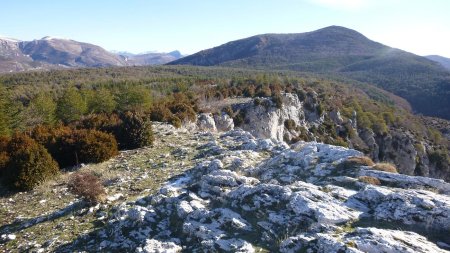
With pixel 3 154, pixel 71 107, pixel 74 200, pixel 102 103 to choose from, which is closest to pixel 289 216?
pixel 74 200

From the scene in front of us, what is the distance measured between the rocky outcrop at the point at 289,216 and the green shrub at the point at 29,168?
512cm

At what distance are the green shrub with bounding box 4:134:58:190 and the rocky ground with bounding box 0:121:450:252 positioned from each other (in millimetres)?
540

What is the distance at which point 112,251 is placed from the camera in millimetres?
8633

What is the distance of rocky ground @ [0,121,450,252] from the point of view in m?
7.76

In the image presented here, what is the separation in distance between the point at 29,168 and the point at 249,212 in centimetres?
960

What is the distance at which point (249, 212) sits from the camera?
369 inches

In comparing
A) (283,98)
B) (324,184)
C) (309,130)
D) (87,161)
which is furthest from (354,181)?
(309,130)

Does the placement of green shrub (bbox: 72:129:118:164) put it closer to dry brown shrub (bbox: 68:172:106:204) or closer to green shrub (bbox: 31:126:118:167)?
green shrub (bbox: 31:126:118:167)

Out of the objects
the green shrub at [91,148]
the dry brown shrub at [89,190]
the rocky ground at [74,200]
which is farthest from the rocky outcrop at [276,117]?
the dry brown shrub at [89,190]

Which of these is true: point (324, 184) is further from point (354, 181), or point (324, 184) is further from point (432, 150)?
point (432, 150)

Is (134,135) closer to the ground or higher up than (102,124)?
closer to the ground

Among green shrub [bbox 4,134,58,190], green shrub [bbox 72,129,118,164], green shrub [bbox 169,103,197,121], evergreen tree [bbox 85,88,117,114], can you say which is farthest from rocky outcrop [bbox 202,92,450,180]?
green shrub [bbox 4,134,58,190]

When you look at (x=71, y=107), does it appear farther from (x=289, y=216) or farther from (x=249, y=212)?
(x=289, y=216)

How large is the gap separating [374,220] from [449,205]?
1.82 meters
